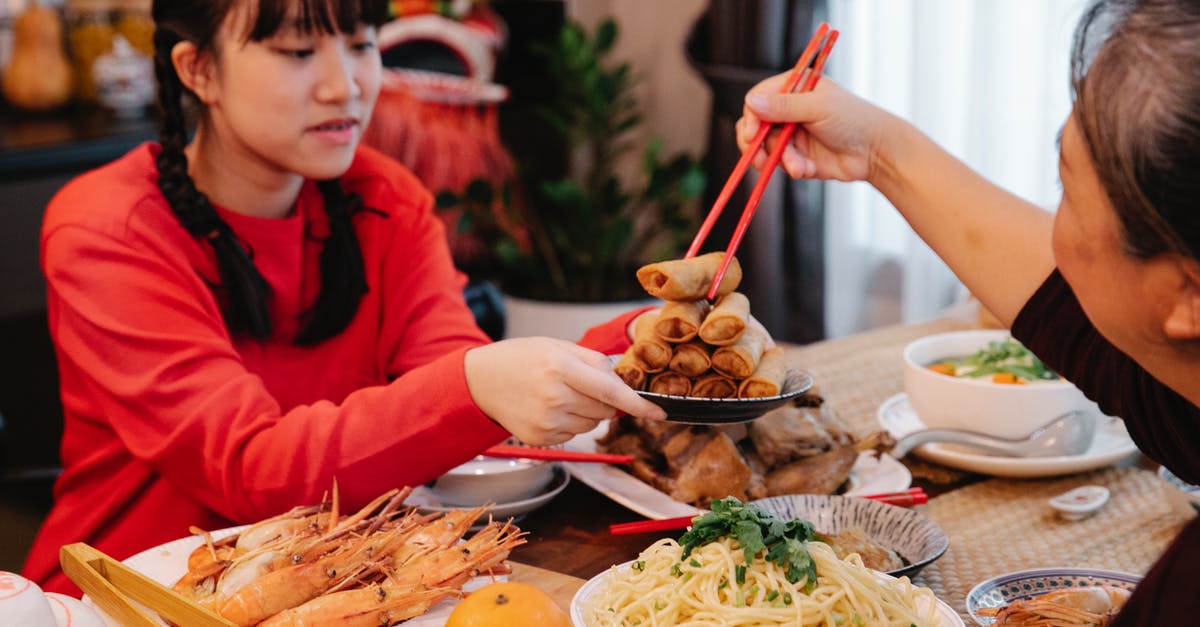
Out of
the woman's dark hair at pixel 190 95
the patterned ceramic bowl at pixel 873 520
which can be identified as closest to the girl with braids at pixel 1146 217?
the patterned ceramic bowl at pixel 873 520

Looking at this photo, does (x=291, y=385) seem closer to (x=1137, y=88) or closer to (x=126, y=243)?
(x=126, y=243)

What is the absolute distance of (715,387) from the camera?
127 centimetres

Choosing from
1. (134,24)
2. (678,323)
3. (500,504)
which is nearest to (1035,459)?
(678,323)

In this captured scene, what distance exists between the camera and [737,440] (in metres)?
1.50

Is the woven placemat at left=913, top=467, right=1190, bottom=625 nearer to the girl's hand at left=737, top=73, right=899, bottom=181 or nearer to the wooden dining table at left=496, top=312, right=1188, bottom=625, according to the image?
the wooden dining table at left=496, top=312, right=1188, bottom=625

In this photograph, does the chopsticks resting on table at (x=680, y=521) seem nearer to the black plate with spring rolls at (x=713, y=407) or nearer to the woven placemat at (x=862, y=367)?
the black plate with spring rolls at (x=713, y=407)

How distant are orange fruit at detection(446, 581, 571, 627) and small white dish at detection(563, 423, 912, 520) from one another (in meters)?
0.39

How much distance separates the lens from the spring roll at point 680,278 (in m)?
1.28

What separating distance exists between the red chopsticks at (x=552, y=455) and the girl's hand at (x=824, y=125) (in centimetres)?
43

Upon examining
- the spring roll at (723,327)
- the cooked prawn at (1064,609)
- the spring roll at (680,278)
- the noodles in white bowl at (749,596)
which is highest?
the spring roll at (680,278)

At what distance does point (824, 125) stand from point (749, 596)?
2.32 ft

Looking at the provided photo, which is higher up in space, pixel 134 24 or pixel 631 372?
pixel 134 24

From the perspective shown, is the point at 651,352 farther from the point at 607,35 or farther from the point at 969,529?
the point at 607,35

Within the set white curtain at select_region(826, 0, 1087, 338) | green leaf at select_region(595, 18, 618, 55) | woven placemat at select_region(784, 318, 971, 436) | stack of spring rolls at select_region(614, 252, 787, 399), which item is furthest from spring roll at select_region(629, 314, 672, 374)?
green leaf at select_region(595, 18, 618, 55)
